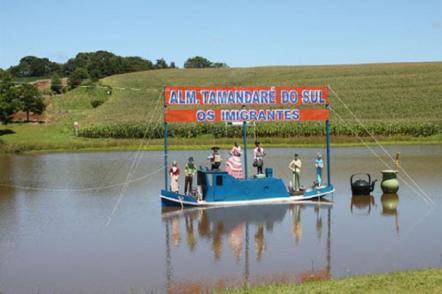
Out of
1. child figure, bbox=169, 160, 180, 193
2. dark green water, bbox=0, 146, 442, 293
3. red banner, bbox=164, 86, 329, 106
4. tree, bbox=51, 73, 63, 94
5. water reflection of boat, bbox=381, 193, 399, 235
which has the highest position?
tree, bbox=51, 73, 63, 94

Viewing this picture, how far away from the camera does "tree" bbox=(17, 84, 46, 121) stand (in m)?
80.1

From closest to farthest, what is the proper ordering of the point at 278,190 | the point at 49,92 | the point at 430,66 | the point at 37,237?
the point at 37,237 < the point at 278,190 < the point at 430,66 < the point at 49,92

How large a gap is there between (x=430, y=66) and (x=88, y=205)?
7765cm

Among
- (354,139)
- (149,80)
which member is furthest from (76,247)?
(149,80)

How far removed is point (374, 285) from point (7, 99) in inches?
2723

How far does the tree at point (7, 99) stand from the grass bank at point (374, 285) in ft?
215

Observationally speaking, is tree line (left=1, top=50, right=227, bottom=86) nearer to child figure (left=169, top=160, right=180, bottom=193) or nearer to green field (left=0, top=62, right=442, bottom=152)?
green field (left=0, top=62, right=442, bottom=152)

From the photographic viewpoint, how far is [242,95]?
2458 cm

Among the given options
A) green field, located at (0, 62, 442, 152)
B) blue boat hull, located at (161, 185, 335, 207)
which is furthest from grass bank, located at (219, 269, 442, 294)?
green field, located at (0, 62, 442, 152)

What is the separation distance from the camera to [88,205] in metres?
24.8

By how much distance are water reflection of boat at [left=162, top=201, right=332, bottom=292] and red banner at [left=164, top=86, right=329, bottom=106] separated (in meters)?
4.01

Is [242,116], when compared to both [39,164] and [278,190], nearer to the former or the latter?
[278,190]

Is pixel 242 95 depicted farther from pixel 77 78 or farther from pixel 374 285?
pixel 77 78

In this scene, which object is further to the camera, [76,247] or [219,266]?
[76,247]
